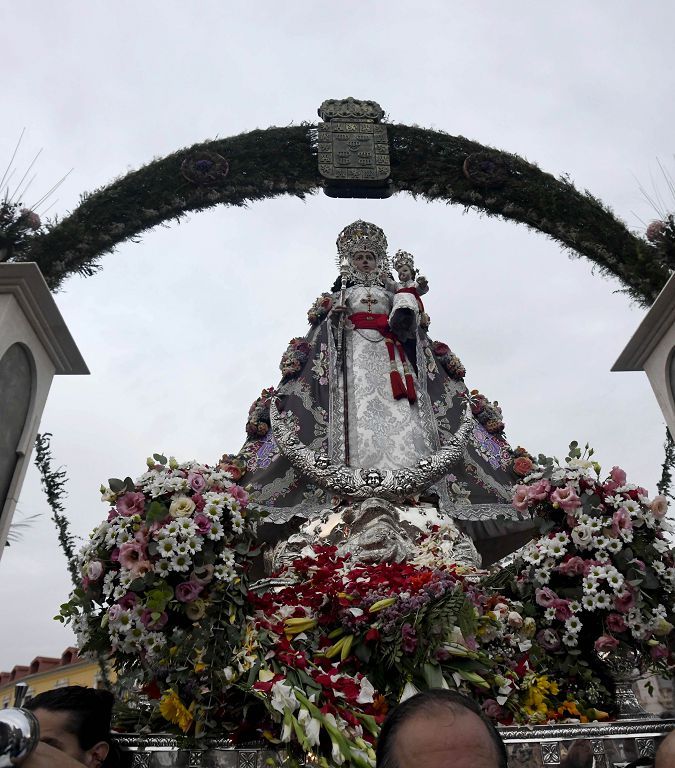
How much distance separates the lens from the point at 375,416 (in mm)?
7301

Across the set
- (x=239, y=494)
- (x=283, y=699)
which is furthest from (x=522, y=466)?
(x=283, y=699)

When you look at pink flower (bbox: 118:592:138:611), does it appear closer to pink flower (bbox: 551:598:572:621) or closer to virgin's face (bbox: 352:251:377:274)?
pink flower (bbox: 551:598:572:621)

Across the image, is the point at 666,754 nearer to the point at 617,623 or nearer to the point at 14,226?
the point at 617,623

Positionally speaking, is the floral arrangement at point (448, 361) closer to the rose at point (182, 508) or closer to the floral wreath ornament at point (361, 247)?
the floral wreath ornament at point (361, 247)

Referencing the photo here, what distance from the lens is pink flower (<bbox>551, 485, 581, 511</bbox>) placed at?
3922mm

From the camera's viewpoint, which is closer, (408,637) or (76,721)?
(76,721)

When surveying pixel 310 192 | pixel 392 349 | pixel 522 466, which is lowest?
pixel 522 466

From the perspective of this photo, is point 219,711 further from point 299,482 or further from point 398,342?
point 398,342

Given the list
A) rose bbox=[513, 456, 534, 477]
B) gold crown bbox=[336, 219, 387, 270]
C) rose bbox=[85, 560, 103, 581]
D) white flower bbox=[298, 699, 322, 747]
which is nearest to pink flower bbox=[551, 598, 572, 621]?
white flower bbox=[298, 699, 322, 747]

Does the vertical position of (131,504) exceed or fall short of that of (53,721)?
it exceeds it

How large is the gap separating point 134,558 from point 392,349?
506 cm

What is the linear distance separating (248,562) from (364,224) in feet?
22.5

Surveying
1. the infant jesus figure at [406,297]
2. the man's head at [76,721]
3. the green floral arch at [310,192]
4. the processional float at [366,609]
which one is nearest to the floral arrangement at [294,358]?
the infant jesus figure at [406,297]

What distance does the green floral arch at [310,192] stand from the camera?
6516 mm
